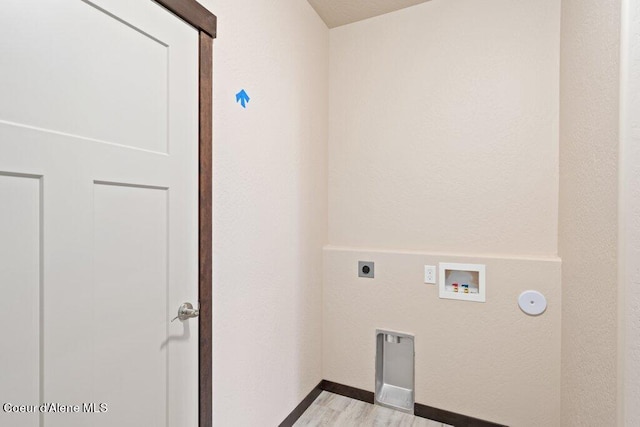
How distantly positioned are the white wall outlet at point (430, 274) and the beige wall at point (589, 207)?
0.64 meters

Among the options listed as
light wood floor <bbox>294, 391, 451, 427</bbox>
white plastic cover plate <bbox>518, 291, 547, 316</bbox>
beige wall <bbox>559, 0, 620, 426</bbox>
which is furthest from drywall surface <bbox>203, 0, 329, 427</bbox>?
beige wall <bbox>559, 0, 620, 426</bbox>

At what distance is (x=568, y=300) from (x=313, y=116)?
1.78 metres

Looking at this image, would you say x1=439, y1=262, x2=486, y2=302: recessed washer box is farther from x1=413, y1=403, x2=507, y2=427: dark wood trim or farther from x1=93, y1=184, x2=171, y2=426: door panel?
x1=93, y1=184, x2=171, y2=426: door panel

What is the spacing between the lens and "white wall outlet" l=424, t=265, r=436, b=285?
1.93 meters

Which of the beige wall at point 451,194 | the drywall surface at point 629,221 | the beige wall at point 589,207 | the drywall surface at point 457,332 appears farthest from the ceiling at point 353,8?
the drywall surface at point 457,332

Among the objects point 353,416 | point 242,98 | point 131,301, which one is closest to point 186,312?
point 131,301

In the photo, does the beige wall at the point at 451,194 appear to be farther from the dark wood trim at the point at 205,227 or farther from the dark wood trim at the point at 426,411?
the dark wood trim at the point at 205,227

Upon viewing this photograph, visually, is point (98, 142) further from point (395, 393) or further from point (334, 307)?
point (395, 393)

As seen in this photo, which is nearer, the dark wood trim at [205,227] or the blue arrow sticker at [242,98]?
the dark wood trim at [205,227]

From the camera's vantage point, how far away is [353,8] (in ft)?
6.77

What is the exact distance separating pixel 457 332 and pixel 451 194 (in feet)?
2.77

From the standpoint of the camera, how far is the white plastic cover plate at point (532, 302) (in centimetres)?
168

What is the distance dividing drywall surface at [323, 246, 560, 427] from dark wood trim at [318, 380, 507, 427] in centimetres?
3

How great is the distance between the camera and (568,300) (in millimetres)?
1542
